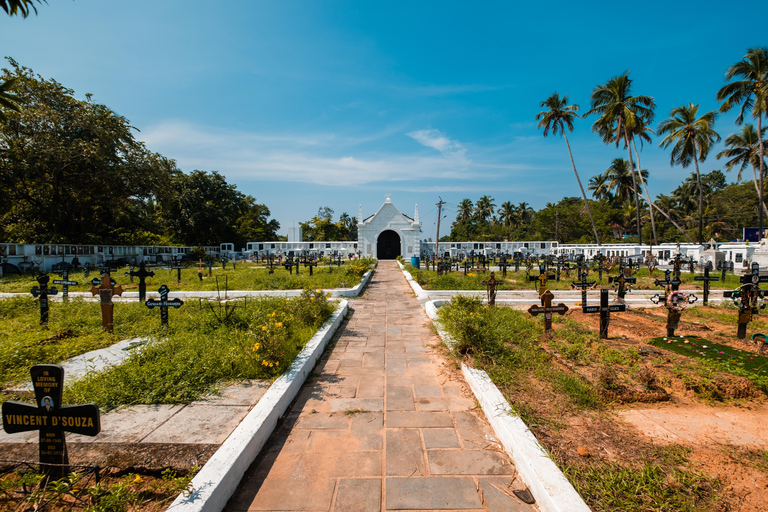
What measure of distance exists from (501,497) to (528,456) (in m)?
0.33

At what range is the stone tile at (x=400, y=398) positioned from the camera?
11.5ft

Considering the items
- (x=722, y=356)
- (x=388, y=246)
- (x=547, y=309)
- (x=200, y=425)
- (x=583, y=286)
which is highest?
(x=388, y=246)

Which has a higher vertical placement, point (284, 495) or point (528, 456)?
point (528, 456)

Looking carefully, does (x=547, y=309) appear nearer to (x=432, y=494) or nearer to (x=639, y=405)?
(x=639, y=405)

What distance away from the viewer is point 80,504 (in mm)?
1999

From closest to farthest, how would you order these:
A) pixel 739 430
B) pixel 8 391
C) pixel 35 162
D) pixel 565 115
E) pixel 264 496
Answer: pixel 264 496 → pixel 739 430 → pixel 8 391 → pixel 35 162 → pixel 565 115

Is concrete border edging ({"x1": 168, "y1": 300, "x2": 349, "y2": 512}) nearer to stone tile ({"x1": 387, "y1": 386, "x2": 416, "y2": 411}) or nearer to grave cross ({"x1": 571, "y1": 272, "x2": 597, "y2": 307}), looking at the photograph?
stone tile ({"x1": 387, "y1": 386, "x2": 416, "y2": 411})

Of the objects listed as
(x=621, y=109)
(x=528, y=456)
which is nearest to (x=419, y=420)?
(x=528, y=456)

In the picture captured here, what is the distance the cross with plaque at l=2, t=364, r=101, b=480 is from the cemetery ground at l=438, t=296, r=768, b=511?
3077 millimetres

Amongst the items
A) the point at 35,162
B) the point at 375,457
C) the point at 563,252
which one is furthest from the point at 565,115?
the point at 35,162

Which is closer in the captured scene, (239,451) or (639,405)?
(239,451)

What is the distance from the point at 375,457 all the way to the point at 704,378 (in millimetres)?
3857

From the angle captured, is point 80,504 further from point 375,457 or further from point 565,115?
point 565,115

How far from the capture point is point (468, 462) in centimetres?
262
